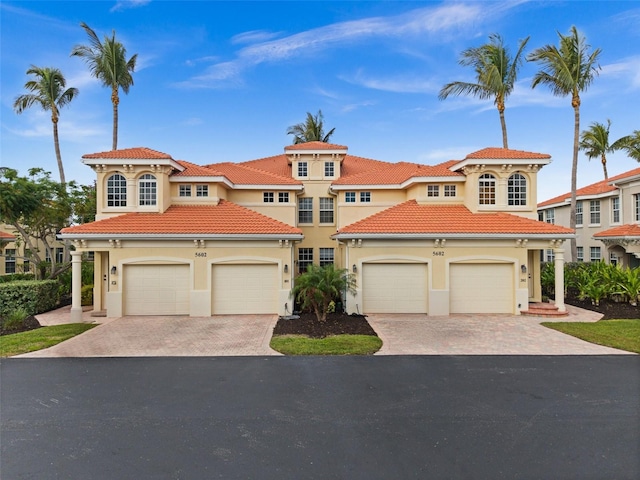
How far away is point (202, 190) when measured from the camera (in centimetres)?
1691

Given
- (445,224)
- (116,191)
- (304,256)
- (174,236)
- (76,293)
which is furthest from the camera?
(304,256)

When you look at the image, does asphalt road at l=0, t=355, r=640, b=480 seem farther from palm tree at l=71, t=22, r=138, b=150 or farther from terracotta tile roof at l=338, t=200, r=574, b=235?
palm tree at l=71, t=22, r=138, b=150

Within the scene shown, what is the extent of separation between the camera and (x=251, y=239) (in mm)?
14195

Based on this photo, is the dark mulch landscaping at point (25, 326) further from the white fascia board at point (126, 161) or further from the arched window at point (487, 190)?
the arched window at point (487, 190)

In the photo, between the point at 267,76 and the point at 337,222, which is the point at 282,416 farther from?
the point at 267,76

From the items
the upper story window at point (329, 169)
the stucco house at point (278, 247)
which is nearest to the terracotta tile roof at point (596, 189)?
the stucco house at point (278, 247)

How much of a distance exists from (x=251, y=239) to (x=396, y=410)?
982 cm

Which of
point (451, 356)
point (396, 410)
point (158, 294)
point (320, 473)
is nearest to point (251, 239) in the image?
point (158, 294)

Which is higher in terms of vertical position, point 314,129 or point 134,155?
point 314,129

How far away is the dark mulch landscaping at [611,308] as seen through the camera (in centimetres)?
1390

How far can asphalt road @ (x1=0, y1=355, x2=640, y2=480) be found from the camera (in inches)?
170

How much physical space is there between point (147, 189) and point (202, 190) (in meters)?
2.46

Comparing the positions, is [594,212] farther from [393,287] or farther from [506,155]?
[393,287]

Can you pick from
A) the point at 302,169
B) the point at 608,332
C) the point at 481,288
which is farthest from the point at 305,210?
the point at 608,332
